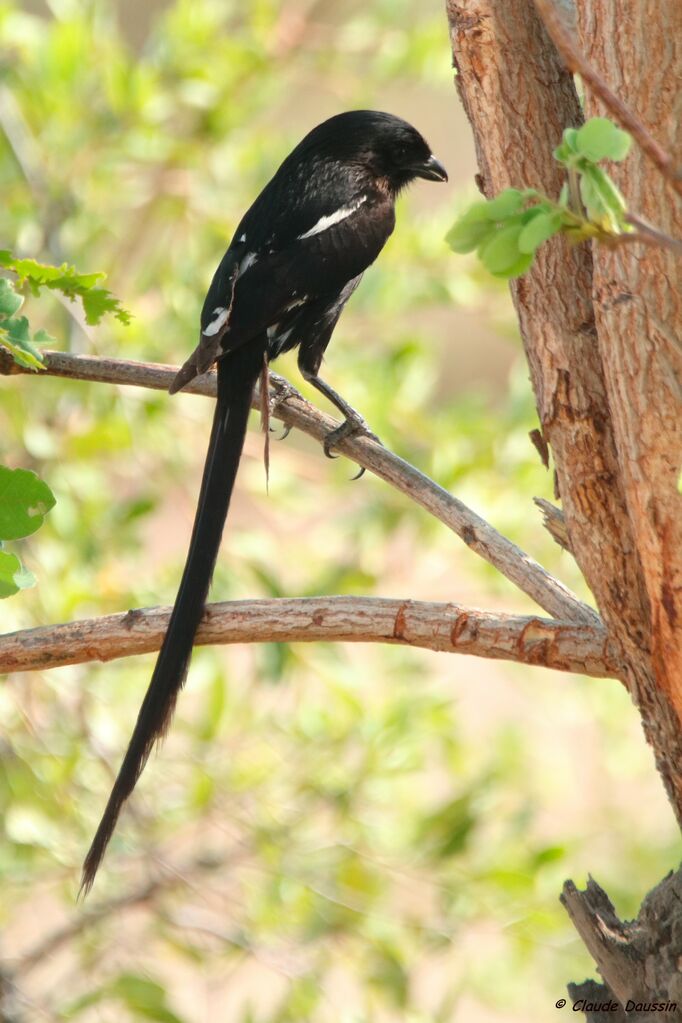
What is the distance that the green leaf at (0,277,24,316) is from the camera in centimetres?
A: 152

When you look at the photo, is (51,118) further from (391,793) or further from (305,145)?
(391,793)

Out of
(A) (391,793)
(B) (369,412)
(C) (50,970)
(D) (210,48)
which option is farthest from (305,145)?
(C) (50,970)

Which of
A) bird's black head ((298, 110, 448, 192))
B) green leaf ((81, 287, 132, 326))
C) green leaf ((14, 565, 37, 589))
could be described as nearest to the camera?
green leaf ((14, 565, 37, 589))

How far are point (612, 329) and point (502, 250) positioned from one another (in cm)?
42

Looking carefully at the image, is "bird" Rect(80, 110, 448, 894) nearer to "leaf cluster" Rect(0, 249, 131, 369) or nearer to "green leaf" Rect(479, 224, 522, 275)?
"leaf cluster" Rect(0, 249, 131, 369)

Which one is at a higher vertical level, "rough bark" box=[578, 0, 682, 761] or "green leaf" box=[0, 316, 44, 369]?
"green leaf" box=[0, 316, 44, 369]

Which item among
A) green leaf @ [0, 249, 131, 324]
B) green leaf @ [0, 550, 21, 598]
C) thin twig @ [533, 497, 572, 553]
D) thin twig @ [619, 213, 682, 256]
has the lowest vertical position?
thin twig @ [619, 213, 682, 256]

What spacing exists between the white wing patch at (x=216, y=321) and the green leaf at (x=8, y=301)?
715 millimetres

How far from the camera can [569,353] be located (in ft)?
4.86

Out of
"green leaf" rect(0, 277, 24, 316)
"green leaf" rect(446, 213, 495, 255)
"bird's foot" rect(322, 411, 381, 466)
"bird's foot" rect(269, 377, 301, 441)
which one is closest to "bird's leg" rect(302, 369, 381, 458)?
"bird's foot" rect(322, 411, 381, 466)

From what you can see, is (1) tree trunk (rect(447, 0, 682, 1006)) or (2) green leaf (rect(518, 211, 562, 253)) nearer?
(2) green leaf (rect(518, 211, 562, 253))

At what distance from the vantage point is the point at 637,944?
144 cm

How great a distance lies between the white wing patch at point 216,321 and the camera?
2.23 meters

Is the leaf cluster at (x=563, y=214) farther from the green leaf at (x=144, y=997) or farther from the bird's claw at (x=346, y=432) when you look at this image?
the green leaf at (x=144, y=997)
